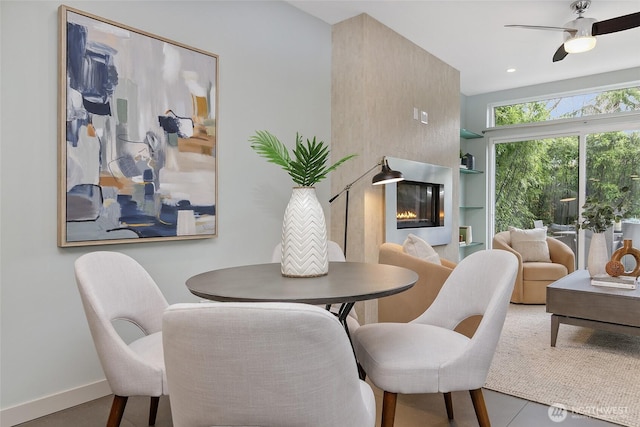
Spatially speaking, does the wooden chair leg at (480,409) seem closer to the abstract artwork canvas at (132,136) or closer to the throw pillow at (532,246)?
the abstract artwork canvas at (132,136)

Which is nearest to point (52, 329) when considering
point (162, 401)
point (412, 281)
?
point (162, 401)

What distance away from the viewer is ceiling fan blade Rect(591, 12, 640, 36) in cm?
291

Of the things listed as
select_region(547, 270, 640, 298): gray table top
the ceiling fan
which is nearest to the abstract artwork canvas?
the ceiling fan

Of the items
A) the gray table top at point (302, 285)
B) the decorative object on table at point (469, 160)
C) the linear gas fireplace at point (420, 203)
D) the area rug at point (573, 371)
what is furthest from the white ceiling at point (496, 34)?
the area rug at point (573, 371)

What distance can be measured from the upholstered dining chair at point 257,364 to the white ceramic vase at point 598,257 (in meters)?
3.15

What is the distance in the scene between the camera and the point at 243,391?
2.87 ft

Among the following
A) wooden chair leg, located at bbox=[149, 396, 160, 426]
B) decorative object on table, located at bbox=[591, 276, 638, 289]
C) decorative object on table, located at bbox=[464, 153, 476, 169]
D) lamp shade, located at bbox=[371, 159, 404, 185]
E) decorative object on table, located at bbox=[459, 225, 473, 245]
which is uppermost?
decorative object on table, located at bbox=[464, 153, 476, 169]

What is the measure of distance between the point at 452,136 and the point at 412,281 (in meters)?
4.00

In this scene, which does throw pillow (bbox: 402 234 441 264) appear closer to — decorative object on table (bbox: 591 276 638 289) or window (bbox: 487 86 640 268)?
decorative object on table (bbox: 591 276 638 289)

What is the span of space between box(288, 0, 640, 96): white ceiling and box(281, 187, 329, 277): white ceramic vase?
2.43 metres

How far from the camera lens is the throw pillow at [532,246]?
4691 mm

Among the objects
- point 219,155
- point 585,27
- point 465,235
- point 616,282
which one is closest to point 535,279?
point 616,282

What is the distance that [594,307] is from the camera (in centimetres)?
286

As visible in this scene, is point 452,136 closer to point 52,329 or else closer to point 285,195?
point 285,195
